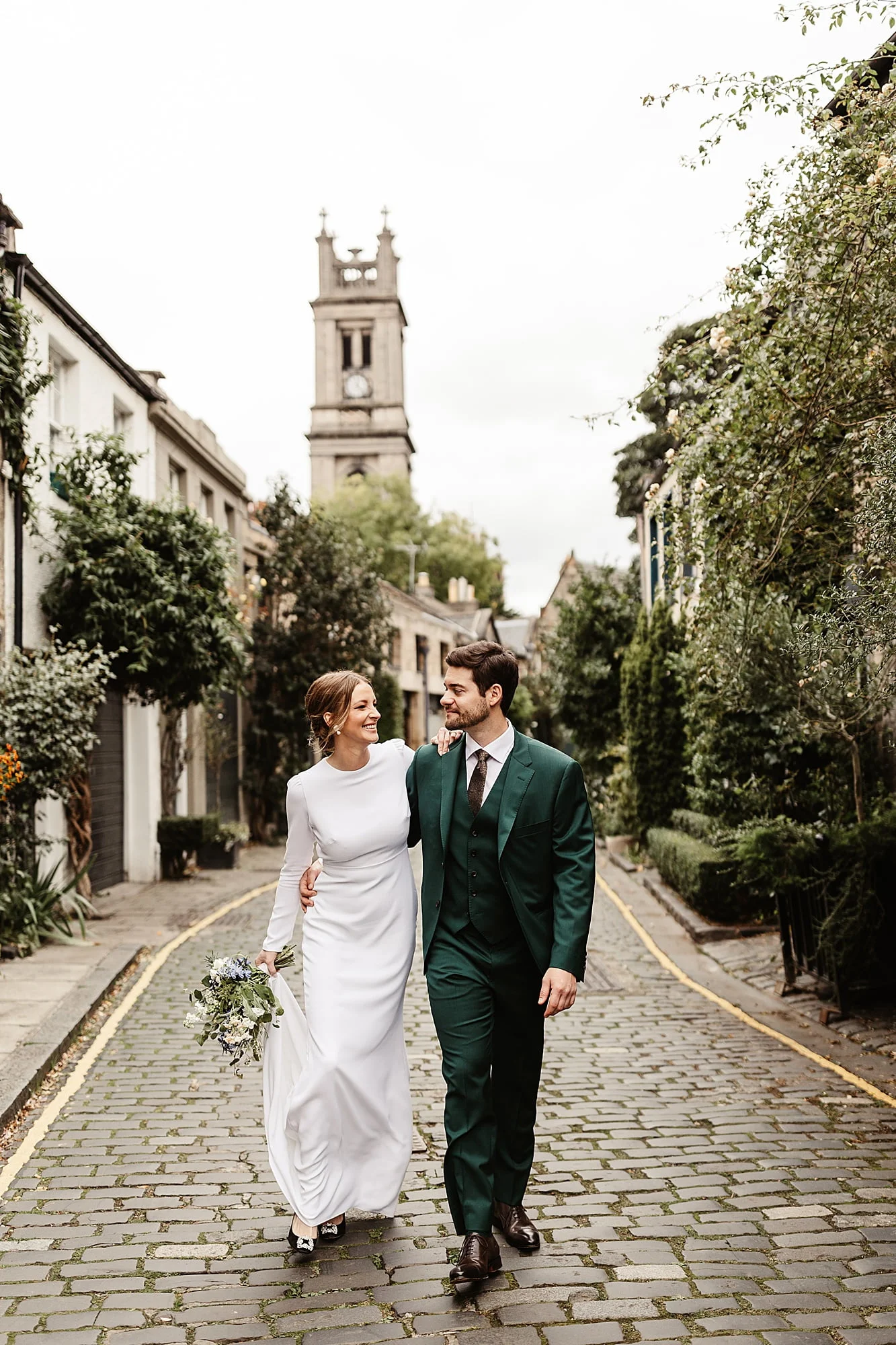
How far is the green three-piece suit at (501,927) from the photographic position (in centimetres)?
427

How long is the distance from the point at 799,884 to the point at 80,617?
9420 mm

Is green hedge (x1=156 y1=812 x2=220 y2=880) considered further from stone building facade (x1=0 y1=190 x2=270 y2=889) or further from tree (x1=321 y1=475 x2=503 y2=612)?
tree (x1=321 y1=475 x2=503 y2=612)

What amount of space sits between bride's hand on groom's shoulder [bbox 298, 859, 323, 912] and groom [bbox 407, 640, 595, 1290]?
16.9 inches

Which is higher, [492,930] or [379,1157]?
[492,930]

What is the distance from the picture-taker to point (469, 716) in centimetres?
440

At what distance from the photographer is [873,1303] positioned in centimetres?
398

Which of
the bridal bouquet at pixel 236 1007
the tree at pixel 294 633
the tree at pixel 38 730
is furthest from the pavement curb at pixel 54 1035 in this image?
the tree at pixel 294 633

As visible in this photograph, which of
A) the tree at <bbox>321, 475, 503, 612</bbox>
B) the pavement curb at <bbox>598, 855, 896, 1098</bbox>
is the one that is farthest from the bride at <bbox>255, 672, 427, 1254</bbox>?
the tree at <bbox>321, 475, 503, 612</bbox>

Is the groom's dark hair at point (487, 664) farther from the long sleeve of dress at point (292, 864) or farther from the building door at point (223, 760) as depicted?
the building door at point (223, 760)

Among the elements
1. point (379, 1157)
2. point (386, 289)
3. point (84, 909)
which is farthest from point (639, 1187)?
point (386, 289)

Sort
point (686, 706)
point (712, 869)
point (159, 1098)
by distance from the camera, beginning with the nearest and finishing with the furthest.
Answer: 1. point (159, 1098)
2. point (712, 869)
3. point (686, 706)

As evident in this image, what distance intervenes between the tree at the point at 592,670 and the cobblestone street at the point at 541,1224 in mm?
19477

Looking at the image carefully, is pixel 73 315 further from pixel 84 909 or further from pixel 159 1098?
pixel 159 1098

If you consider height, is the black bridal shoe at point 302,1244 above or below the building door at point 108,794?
below
